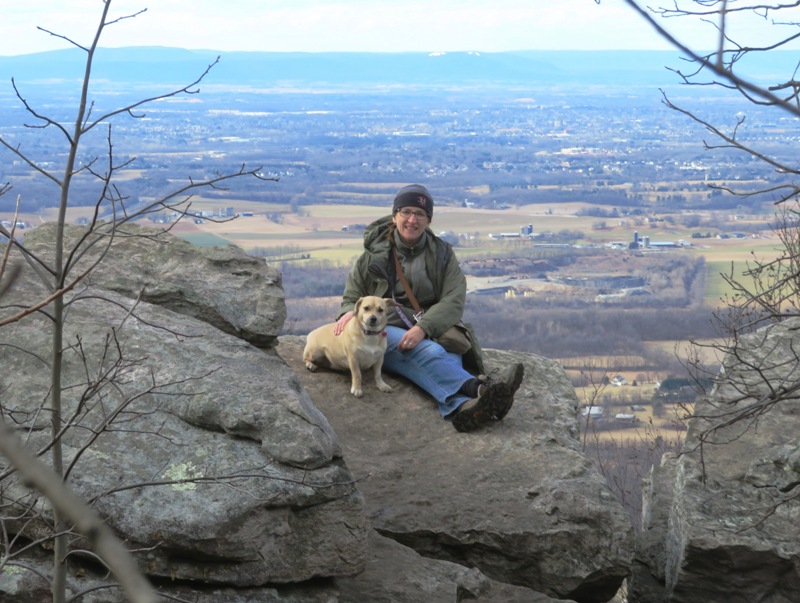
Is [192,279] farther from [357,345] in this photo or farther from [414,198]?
[414,198]

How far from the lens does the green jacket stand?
25.4 feet

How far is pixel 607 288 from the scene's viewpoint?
42469 mm

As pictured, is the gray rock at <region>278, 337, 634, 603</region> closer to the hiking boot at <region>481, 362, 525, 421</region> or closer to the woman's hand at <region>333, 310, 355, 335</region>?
the hiking boot at <region>481, 362, 525, 421</region>

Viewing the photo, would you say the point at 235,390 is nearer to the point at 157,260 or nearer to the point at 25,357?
the point at 25,357

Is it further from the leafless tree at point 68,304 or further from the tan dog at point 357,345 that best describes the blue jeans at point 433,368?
the leafless tree at point 68,304

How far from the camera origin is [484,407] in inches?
284

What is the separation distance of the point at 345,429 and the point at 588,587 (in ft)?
6.87

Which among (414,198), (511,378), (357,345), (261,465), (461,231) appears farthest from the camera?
(461,231)

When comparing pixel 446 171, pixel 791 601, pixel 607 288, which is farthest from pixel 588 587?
pixel 446 171

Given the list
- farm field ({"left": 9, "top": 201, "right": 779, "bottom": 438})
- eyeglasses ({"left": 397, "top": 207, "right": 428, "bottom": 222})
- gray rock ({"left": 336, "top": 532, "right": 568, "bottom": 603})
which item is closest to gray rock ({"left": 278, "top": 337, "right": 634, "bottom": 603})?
gray rock ({"left": 336, "top": 532, "right": 568, "bottom": 603})

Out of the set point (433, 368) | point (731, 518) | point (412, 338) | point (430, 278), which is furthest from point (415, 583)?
point (430, 278)

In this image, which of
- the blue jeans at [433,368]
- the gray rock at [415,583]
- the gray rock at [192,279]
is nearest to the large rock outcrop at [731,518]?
the gray rock at [415,583]

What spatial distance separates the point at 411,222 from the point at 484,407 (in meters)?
1.51

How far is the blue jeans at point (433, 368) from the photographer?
755 centimetres
